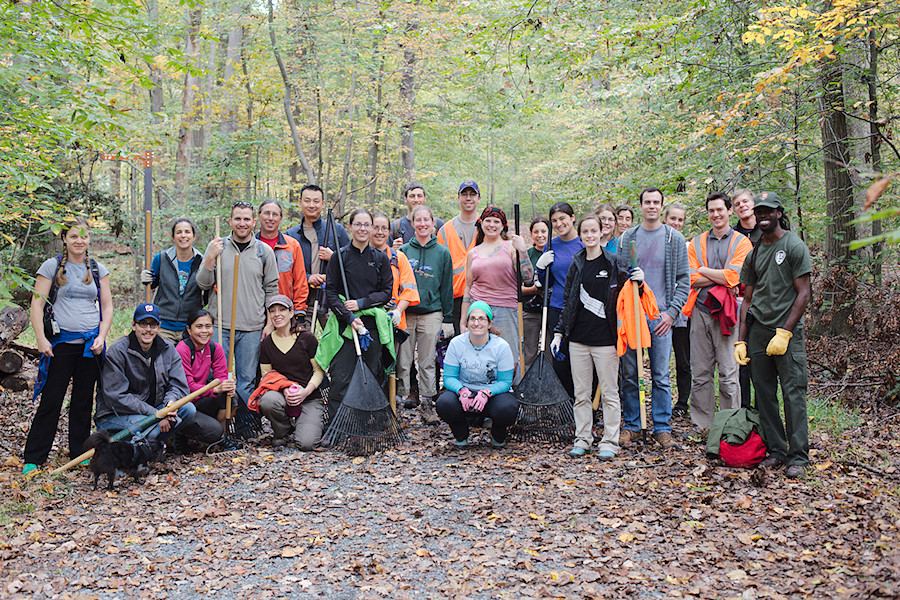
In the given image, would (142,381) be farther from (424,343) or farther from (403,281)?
(424,343)

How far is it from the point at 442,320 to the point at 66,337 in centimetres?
328

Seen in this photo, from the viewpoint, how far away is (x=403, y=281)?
20.8 ft

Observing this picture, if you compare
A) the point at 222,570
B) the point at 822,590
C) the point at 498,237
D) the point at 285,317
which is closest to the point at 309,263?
the point at 285,317

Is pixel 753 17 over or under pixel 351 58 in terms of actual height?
under

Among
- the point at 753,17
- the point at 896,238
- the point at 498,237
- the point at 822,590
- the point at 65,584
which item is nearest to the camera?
the point at 896,238

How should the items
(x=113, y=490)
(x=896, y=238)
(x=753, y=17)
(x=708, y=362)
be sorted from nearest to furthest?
(x=896, y=238) → (x=113, y=490) → (x=708, y=362) → (x=753, y=17)

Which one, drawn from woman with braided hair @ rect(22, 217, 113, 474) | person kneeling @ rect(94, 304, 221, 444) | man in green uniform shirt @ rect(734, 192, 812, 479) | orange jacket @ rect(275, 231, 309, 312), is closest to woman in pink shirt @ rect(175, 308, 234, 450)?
person kneeling @ rect(94, 304, 221, 444)

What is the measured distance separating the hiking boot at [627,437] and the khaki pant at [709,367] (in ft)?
1.98

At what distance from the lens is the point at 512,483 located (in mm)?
4883

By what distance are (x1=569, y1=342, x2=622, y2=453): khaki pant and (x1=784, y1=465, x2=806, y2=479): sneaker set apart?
124cm

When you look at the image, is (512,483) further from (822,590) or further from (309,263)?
(309,263)

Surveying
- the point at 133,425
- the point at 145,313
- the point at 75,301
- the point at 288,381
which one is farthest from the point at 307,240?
the point at 133,425

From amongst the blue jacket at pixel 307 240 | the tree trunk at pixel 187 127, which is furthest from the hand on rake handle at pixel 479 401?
the tree trunk at pixel 187 127

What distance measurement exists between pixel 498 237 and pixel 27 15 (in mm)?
4155
